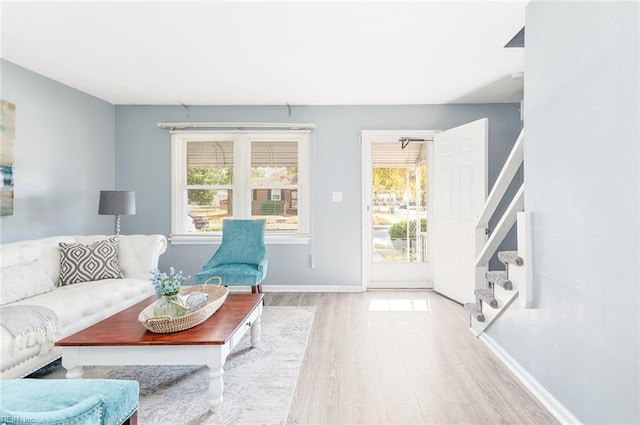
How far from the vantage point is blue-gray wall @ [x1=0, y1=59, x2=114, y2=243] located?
11.2 ft

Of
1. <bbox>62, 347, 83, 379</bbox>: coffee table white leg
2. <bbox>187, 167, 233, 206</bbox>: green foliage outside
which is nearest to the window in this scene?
<bbox>187, 167, 233, 206</bbox>: green foliage outside

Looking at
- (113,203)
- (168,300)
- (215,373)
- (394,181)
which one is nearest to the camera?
(215,373)

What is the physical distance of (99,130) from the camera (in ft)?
15.0

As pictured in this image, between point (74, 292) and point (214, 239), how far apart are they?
2.04 metres

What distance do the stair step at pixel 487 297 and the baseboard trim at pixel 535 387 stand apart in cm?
32

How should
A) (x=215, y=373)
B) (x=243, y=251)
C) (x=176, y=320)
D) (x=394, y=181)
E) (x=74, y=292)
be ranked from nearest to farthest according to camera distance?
(x=215, y=373) < (x=176, y=320) < (x=74, y=292) < (x=243, y=251) < (x=394, y=181)

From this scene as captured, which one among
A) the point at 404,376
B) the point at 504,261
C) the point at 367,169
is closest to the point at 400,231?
the point at 367,169

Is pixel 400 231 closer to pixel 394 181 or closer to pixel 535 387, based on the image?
pixel 394 181

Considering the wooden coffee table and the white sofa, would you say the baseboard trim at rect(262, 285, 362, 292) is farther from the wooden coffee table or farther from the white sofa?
the wooden coffee table

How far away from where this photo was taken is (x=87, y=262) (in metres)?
3.30

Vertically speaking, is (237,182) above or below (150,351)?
above

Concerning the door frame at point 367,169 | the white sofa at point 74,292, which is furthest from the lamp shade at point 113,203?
the door frame at point 367,169

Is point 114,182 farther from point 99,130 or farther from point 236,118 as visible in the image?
point 236,118

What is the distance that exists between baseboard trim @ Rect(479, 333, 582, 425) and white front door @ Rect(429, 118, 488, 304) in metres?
1.20
